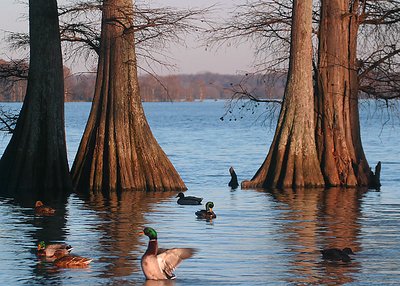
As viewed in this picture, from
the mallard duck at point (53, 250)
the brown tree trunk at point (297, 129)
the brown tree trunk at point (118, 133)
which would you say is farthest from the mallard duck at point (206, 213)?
the brown tree trunk at point (297, 129)

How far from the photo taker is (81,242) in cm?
2058

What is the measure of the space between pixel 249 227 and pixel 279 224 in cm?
78

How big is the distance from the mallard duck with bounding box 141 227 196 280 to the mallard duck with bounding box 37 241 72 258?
74.9 inches

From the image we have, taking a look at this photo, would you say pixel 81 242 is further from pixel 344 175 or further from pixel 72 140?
pixel 72 140

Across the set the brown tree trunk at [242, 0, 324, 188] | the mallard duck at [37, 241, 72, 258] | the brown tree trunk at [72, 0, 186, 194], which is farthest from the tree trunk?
the mallard duck at [37, 241, 72, 258]

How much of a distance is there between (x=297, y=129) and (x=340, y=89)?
246cm

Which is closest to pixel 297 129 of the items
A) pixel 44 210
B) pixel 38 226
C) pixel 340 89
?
pixel 340 89

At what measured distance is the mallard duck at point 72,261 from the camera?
17.6 metres

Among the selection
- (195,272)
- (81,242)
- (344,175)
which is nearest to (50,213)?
(81,242)

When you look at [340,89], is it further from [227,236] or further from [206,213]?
[227,236]

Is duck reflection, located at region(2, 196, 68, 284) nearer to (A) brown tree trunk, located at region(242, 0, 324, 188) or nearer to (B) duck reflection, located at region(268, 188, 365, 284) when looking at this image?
(B) duck reflection, located at region(268, 188, 365, 284)

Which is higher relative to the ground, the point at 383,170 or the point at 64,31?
the point at 64,31

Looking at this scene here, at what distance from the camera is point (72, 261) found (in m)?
17.6

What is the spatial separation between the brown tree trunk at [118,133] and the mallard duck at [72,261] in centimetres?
1148
